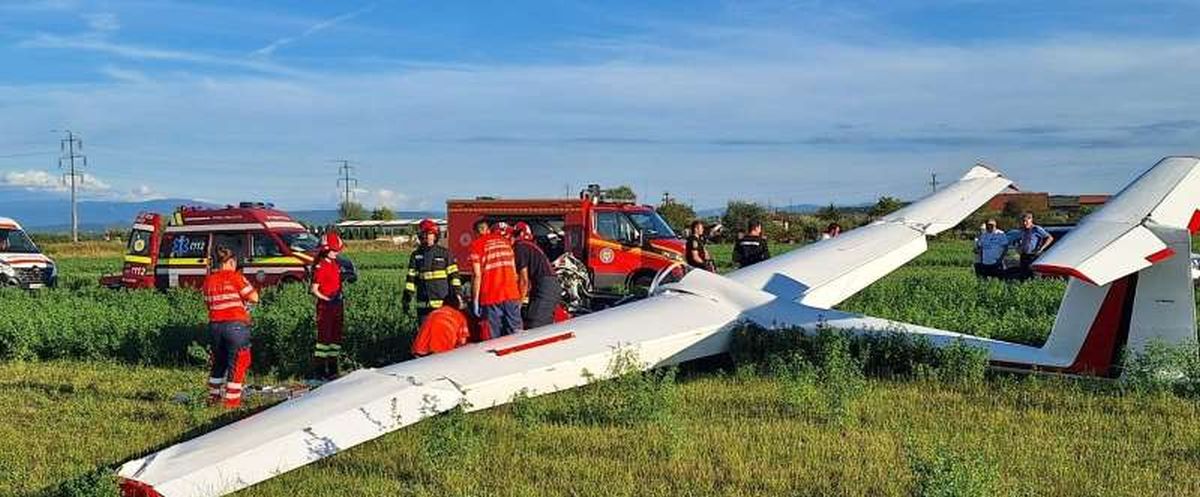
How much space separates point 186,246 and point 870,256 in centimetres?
1647

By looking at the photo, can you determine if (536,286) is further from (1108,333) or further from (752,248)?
(752,248)

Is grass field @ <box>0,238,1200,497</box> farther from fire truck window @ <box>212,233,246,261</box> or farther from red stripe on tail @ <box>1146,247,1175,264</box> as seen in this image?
fire truck window @ <box>212,233,246,261</box>

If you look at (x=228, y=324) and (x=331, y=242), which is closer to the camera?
(x=228, y=324)

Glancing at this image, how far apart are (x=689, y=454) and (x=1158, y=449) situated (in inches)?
119

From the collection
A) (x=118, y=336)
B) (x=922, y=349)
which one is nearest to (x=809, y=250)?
(x=922, y=349)

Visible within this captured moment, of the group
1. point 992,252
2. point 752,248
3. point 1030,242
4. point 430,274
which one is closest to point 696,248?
point 752,248

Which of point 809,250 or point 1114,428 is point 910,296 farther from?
point 1114,428

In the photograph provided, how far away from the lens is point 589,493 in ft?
21.2

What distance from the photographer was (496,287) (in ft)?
37.3

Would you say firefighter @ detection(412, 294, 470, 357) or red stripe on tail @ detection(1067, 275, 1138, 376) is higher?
red stripe on tail @ detection(1067, 275, 1138, 376)

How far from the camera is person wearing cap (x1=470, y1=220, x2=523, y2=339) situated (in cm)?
1136

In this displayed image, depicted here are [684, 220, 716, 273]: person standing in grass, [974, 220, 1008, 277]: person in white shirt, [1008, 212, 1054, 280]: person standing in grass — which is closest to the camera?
[684, 220, 716, 273]: person standing in grass

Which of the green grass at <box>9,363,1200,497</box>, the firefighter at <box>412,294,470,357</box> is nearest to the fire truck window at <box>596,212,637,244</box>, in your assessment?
the firefighter at <box>412,294,470,357</box>

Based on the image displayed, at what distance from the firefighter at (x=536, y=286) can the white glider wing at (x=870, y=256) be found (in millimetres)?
1999
